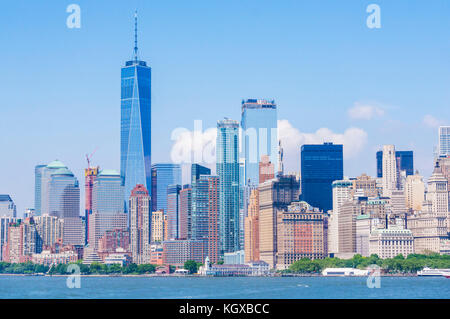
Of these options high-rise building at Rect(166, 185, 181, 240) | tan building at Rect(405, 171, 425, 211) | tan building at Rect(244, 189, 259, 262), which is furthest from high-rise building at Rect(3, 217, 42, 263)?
tan building at Rect(405, 171, 425, 211)

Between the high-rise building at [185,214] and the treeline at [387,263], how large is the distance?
38.8m

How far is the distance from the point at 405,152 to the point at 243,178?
129ft

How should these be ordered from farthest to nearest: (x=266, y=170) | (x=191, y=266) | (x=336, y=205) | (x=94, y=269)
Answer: (x=266, y=170) < (x=336, y=205) < (x=94, y=269) < (x=191, y=266)

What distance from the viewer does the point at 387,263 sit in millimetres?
133875

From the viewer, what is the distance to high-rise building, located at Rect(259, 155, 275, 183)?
188 meters

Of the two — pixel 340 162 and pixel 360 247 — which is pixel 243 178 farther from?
pixel 360 247

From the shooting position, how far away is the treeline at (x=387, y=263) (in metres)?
132

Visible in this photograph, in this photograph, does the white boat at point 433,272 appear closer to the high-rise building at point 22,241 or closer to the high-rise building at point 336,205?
the high-rise building at point 336,205

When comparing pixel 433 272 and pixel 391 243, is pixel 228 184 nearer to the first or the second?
pixel 391 243

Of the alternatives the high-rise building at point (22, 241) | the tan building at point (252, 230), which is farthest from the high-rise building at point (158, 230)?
the high-rise building at point (22, 241)

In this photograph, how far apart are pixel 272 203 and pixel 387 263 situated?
41520mm

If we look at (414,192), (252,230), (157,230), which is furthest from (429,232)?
(157,230)

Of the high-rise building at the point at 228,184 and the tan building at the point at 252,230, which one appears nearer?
the tan building at the point at 252,230
